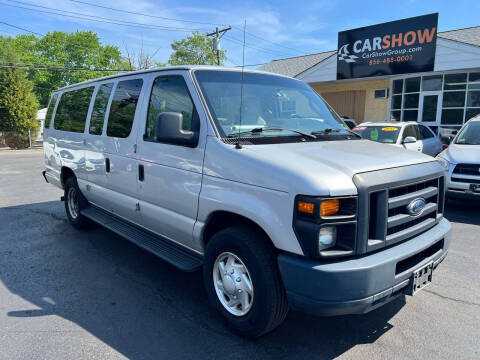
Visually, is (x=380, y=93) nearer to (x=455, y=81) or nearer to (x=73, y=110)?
(x=455, y=81)

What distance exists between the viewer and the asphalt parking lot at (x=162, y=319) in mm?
2908

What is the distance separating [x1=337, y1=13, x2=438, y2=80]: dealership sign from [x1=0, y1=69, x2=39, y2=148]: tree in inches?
836

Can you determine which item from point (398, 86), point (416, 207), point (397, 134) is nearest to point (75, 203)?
point (416, 207)

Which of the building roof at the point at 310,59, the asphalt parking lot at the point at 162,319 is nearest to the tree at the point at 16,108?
the building roof at the point at 310,59

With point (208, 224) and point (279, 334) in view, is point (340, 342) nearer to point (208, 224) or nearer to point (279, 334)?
point (279, 334)

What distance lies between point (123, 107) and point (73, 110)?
1898 mm

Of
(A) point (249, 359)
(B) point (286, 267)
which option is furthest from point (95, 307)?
(B) point (286, 267)

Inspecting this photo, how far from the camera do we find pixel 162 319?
132 inches

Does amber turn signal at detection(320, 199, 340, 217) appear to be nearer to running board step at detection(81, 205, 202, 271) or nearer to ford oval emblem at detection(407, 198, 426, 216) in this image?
ford oval emblem at detection(407, 198, 426, 216)

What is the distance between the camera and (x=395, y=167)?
111 inches

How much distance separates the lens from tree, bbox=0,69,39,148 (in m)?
25.5

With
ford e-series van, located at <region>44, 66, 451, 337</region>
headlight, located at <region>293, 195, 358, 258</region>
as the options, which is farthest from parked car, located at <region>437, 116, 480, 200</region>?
headlight, located at <region>293, 195, 358, 258</region>

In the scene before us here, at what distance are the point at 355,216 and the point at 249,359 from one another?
1334 mm

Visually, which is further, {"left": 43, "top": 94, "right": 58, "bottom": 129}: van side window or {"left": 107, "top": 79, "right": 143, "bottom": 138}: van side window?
{"left": 43, "top": 94, "right": 58, "bottom": 129}: van side window
